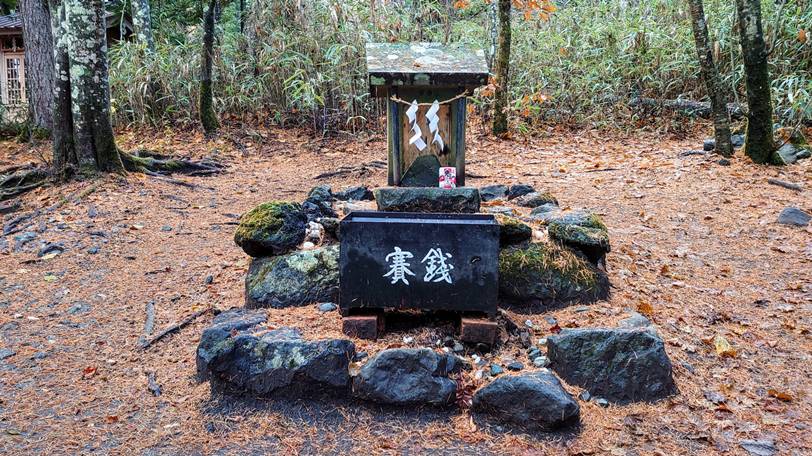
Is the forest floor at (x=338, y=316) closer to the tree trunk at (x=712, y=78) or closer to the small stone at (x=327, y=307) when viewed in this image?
the small stone at (x=327, y=307)

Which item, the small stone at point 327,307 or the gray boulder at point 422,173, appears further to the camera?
the gray boulder at point 422,173

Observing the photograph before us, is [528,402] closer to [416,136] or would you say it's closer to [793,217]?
[416,136]

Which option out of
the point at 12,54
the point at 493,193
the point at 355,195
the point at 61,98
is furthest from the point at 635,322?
the point at 12,54

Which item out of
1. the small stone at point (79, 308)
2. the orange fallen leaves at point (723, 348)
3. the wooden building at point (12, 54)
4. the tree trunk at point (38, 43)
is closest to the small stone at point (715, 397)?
the orange fallen leaves at point (723, 348)

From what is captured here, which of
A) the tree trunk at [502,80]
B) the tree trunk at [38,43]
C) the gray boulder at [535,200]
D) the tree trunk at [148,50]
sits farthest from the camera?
the tree trunk at [148,50]

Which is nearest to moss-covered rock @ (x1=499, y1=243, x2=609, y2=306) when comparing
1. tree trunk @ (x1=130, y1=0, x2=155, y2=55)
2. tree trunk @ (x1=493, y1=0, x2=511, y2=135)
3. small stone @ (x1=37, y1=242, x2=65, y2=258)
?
small stone @ (x1=37, y1=242, x2=65, y2=258)

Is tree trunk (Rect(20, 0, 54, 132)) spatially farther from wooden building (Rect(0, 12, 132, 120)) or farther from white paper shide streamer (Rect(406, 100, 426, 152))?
wooden building (Rect(0, 12, 132, 120))

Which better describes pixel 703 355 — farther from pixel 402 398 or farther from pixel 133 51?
pixel 133 51

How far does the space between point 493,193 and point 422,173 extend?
5.45 ft

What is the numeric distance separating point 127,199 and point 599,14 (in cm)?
987

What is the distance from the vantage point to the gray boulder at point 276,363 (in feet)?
10.2

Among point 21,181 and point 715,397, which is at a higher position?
point 21,181

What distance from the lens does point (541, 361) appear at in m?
3.30

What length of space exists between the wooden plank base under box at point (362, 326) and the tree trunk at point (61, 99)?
4.50m
